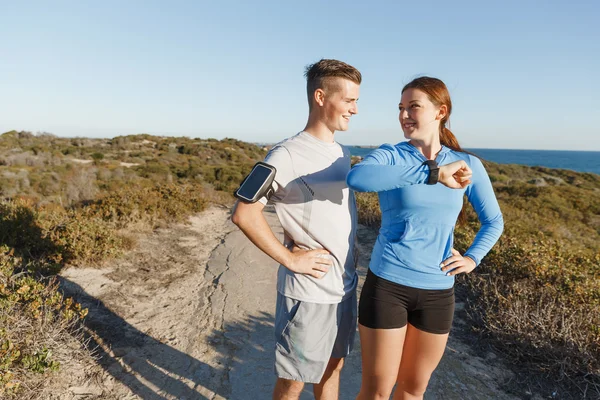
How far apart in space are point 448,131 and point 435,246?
696mm

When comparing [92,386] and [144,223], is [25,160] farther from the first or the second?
[92,386]

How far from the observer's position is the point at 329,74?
1.81m

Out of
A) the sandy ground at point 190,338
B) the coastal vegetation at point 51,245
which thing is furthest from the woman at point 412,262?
the coastal vegetation at point 51,245

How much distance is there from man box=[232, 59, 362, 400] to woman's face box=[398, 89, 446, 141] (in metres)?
0.30

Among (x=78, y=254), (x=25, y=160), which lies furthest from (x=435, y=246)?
(x=25, y=160)

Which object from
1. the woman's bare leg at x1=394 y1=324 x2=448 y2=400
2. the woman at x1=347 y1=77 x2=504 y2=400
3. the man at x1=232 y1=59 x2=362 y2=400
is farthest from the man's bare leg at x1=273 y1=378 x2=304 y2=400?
the woman's bare leg at x1=394 y1=324 x2=448 y2=400

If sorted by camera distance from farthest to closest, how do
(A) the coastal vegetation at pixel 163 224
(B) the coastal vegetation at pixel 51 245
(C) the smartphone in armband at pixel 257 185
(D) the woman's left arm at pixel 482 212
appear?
(A) the coastal vegetation at pixel 163 224, (B) the coastal vegetation at pixel 51 245, (D) the woman's left arm at pixel 482 212, (C) the smartphone in armband at pixel 257 185

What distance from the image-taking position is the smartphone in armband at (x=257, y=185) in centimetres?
164

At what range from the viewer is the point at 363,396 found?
196 cm

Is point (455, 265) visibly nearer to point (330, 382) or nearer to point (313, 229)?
point (313, 229)

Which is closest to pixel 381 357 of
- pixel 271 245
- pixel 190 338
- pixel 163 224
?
pixel 271 245

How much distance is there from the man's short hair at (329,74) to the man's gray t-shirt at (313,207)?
0.25 m

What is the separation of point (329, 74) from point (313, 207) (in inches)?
25.5

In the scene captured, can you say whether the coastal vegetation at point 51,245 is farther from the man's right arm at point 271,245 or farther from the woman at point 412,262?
the woman at point 412,262
